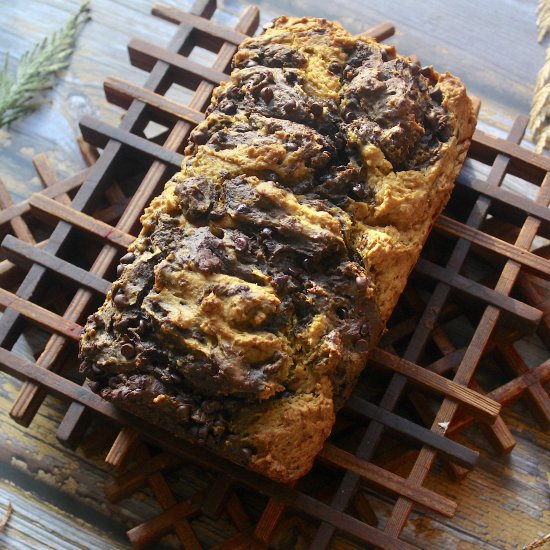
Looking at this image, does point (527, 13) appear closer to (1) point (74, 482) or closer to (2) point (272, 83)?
(2) point (272, 83)

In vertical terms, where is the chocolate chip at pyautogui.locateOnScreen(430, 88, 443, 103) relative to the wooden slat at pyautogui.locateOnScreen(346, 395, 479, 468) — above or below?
above

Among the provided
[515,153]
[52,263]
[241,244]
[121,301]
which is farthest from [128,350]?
[515,153]

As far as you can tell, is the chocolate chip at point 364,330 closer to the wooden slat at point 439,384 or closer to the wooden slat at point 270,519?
the wooden slat at point 439,384

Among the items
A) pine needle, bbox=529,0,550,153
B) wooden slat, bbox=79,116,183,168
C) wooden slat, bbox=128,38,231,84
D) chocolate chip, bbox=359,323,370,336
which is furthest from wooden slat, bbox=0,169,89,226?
pine needle, bbox=529,0,550,153

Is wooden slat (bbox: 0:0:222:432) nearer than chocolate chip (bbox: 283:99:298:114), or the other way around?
chocolate chip (bbox: 283:99:298:114)

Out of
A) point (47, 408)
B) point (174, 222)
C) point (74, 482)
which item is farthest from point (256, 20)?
point (74, 482)

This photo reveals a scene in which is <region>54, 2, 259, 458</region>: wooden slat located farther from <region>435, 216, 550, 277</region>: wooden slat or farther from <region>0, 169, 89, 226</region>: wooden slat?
<region>435, 216, 550, 277</region>: wooden slat

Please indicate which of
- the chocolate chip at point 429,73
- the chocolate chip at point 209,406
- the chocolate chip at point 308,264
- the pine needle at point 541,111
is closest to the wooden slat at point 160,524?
the chocolate chip at point 209,406
